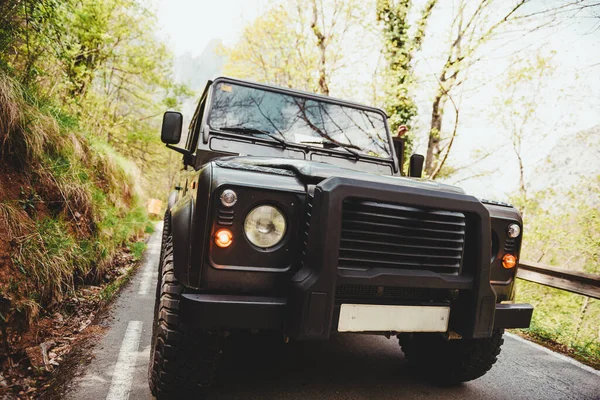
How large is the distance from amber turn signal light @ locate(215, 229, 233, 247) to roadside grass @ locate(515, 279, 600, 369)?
366cm

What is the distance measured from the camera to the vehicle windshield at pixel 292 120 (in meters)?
3.05

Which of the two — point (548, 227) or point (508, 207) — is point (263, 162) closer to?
point (508, 207)

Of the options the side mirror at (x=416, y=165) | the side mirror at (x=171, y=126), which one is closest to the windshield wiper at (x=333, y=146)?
the side mirror at (x=416, y=165)

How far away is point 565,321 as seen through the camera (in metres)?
6.72

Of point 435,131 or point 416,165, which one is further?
point 435,131

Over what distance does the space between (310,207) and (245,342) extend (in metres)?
1.73

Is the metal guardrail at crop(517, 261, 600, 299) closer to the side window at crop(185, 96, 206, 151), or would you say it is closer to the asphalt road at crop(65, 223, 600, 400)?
the asphalt road at crop(65, 223, 600, 400)

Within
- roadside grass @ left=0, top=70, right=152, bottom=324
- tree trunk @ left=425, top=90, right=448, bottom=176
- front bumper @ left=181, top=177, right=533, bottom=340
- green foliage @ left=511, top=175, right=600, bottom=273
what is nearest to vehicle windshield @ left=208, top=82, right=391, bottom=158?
front bumper @ left=181, top=177, right=533, bottom=340

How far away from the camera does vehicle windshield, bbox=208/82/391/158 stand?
120 inches

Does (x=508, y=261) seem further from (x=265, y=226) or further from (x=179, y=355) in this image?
(x=179, y=355)

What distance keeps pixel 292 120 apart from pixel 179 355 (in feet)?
6.65

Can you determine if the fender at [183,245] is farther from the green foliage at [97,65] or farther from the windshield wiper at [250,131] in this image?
the green foliage at [97,65]

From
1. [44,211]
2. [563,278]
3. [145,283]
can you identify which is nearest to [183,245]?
[44,211]

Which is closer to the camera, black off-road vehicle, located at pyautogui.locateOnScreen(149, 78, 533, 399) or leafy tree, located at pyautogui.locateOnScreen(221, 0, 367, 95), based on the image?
black off-road vehicle, located at pyautogui.locateOnScreen(149, 78, 533, 399)
